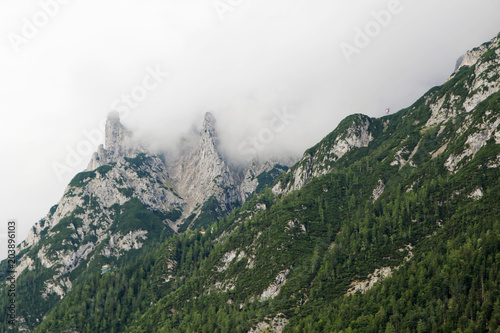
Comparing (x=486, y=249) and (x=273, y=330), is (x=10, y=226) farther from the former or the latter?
(x=486, y=249)

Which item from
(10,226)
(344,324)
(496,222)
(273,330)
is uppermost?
(10,226)

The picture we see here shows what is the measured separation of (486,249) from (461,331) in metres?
47.4

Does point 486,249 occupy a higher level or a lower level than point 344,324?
lower

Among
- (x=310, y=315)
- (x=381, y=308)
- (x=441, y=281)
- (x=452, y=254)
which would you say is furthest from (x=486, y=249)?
(x=310, y=315)

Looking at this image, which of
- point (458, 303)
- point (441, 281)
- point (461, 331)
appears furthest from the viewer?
point (441, 281)

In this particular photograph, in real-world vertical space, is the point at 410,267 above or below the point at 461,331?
above

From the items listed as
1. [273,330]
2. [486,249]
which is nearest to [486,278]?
[486,249]

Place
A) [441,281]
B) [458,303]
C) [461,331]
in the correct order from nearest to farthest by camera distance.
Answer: [461,331]
[458,303]
[441,281]

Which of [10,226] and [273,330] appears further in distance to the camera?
[273,330]

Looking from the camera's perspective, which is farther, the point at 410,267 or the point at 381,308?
the point at 410,267

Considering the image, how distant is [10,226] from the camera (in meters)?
161

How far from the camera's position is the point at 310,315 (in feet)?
634

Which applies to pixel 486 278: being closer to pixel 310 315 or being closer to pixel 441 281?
pixel 441 281

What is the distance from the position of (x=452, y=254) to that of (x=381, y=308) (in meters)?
43.6
